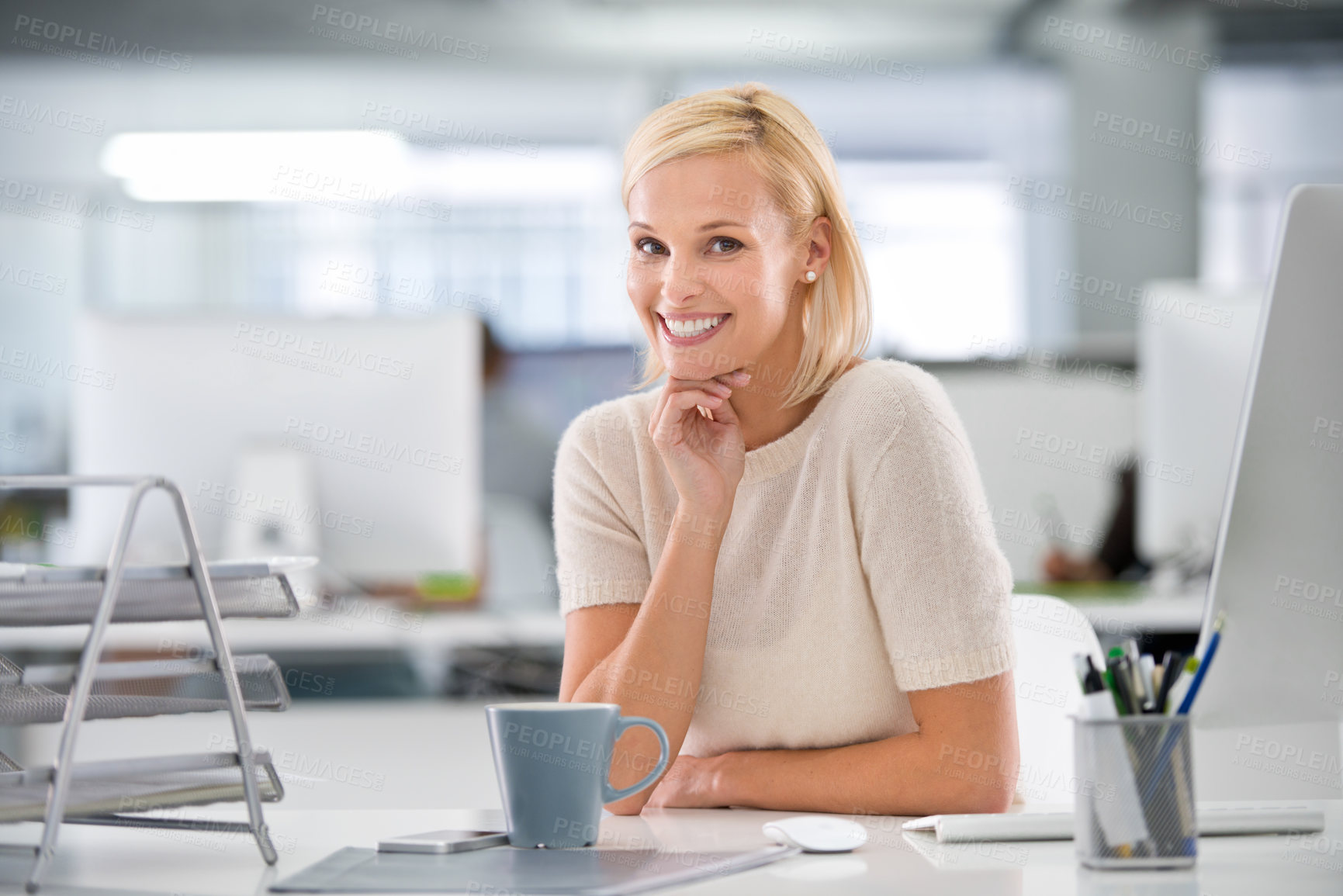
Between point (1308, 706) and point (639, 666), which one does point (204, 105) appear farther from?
point (1308, 706)

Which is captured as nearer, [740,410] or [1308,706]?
[1308,706]

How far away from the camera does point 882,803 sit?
104cm

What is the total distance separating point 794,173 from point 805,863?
736mm

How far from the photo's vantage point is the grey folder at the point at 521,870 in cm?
67

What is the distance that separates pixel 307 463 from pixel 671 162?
3.98 ft

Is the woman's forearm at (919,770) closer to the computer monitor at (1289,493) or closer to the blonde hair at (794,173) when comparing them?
the computer monitor at (1289,493)

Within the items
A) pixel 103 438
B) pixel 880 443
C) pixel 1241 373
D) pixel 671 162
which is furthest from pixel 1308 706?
pixel 103 438

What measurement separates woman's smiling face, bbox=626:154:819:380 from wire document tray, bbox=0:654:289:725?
0.58 m

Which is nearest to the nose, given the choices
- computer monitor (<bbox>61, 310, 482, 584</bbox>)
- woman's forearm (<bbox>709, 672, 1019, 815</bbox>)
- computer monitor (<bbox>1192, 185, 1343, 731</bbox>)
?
woman's forearm (<bbox>709, 672, 1019, 815</bbox>)

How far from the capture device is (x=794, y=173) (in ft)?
4.15

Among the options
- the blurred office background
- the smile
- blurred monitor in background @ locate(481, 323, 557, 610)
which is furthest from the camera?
the blurred office background

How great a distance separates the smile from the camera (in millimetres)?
1246

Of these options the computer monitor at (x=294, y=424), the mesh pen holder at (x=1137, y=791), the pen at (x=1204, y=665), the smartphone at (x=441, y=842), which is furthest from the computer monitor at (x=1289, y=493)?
the computer monitor at (x=294, y=424)

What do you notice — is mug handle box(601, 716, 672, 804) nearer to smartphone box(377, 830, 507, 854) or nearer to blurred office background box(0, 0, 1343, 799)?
smartphone box(377, 830, 507, 854)
